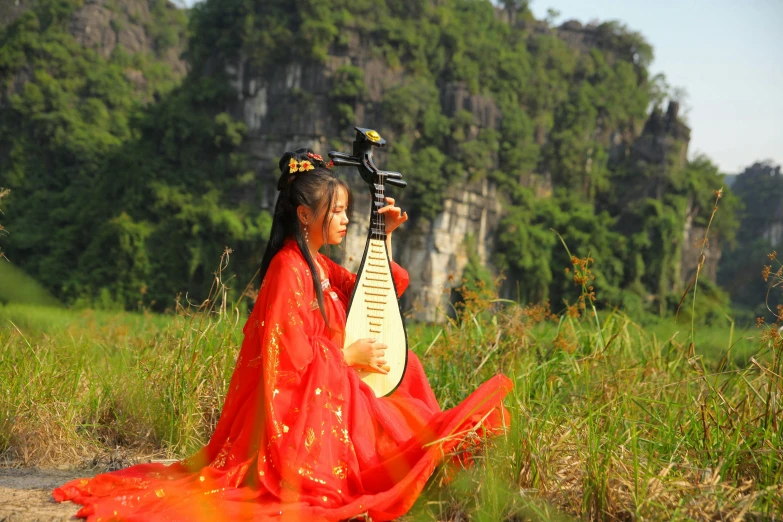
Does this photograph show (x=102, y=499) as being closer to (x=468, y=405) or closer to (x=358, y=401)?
(x=358, y=401)

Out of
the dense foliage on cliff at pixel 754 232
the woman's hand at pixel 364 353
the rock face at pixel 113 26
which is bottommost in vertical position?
the woman's hand at pixel 364 353

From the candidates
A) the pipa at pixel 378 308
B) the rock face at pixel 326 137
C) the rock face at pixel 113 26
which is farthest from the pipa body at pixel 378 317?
the rock face at pixel 113 26

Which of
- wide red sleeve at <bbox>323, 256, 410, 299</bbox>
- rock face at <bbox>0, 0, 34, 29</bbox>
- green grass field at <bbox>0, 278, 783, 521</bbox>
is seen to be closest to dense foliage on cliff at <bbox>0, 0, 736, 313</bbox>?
rock face at <bbox>0, 0, 34, 29</bbox>

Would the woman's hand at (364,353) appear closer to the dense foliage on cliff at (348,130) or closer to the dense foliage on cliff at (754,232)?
the dense foliage on cliff at (348,130)

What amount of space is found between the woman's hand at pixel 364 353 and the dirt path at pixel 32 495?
0.88 m

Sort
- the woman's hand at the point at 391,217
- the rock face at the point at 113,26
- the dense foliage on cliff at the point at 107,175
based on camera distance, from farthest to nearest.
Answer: the rock face at the point at 113,26 → the dense foliage on cliff at the point at 107,175 → the woman's hand at the point at 391,217

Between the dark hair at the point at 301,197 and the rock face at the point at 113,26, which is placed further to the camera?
the rock face at the point at 113,26

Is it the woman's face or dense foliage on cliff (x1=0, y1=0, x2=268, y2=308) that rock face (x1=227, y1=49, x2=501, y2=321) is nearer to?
dense foliage on cliff (x1=0, y1=0, x2=268, y2=308)

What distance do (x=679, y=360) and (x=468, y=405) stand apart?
163 centimetres

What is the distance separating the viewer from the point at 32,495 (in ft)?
7.57

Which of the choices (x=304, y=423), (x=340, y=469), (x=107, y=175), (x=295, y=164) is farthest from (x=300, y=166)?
(x=107, y=175)

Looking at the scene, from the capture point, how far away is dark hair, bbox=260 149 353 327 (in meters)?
2.33

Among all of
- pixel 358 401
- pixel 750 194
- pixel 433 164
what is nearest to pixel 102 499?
pixel 358 401

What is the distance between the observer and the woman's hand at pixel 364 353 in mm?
2266
